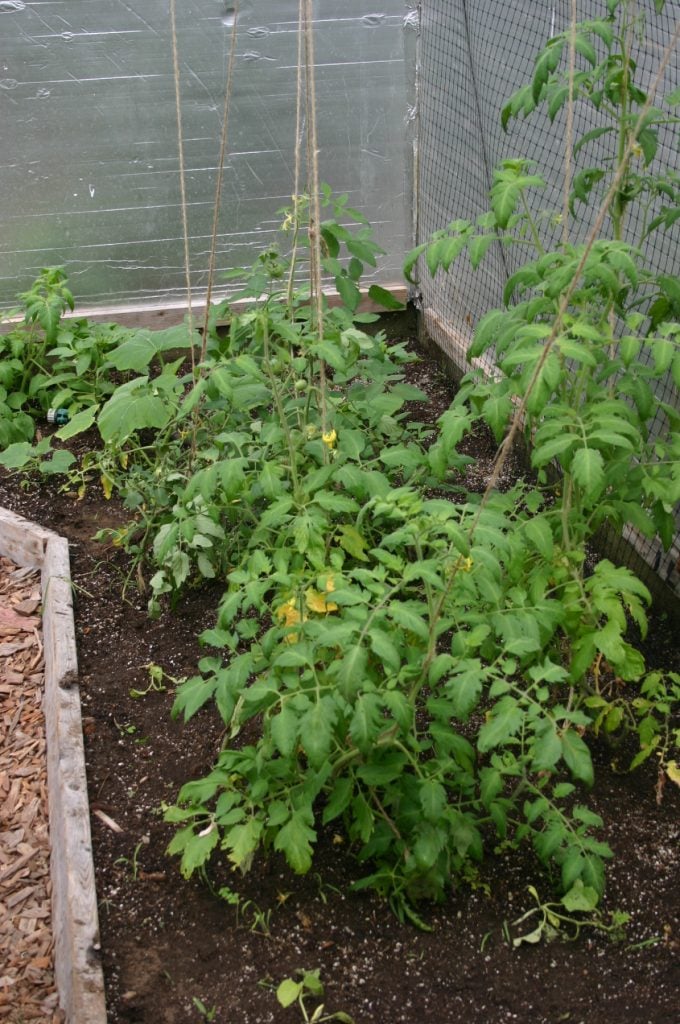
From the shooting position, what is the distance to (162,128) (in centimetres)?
472

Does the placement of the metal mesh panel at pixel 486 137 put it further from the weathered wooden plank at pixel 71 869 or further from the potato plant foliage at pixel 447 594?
the weathered wooden plank at pixel 71 869

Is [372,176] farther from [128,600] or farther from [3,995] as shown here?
[3,995]

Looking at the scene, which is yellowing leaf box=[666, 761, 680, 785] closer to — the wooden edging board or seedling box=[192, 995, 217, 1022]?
seedling box=[192, 995, 217, 1022]

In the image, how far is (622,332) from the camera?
331 cm

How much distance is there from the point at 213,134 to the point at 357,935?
368 centimetres

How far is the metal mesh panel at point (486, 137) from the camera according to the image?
325cm

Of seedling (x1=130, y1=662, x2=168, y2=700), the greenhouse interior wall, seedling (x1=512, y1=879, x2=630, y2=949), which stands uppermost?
the greenhouse interior wall

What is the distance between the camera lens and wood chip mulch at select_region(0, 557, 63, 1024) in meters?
2.43

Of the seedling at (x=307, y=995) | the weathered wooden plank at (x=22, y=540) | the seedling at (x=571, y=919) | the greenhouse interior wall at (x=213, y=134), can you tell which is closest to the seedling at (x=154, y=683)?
the weathered wooden plank at (x=22, y=540)

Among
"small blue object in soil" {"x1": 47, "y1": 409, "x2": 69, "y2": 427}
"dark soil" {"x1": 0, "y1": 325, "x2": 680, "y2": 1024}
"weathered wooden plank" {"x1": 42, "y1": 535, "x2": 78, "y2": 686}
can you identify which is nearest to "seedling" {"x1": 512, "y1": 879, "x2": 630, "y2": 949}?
"dark soil" {"x1": 0, "y1": 325, "x2": 680, "y2": 1024}

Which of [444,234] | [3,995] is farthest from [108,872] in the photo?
[444,234]

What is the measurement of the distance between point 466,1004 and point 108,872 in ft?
3.09

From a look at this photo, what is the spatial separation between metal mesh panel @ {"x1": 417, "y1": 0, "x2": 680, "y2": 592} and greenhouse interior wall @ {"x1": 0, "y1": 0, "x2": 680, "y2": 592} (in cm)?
1

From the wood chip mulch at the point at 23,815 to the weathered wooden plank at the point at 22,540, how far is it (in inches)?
1.6
